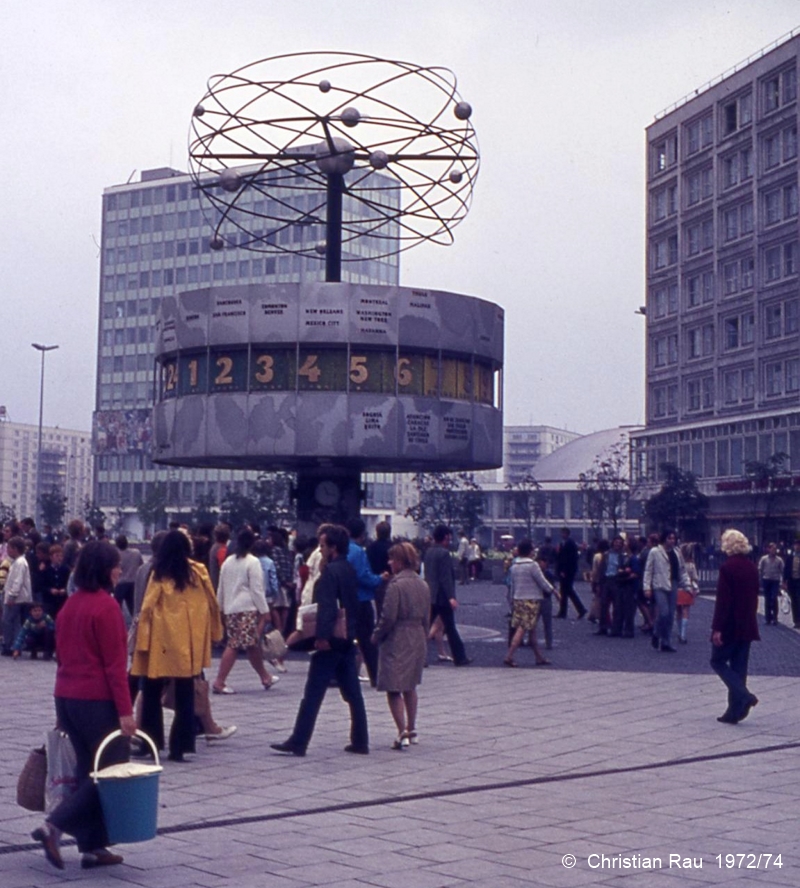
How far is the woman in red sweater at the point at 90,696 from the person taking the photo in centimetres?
728

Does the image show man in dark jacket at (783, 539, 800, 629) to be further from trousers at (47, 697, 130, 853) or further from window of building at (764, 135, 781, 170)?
window of building at (764, 135, 781, 170)

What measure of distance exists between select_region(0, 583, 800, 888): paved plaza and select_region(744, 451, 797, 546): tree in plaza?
165ft

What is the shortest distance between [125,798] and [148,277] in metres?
131

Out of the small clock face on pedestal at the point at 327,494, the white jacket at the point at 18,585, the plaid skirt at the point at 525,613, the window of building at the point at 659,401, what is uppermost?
the window of building at the point at 659,401

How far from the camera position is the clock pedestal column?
86.3 feet

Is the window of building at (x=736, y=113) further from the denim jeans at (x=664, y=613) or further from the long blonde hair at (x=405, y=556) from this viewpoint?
the long blonde hair at (x=405, y=556)

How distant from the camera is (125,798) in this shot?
23.4ft

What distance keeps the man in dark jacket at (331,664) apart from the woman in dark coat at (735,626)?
3815mm

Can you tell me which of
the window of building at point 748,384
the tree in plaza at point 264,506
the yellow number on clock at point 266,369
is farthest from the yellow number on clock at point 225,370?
the tree in plaza at point 264,506

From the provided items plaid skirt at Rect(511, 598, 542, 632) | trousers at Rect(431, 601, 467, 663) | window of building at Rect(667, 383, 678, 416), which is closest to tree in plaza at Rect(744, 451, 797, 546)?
window of building at Rect(667, 383, 678, 416)

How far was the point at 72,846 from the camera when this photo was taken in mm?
7961

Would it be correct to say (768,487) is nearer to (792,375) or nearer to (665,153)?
(792,375)

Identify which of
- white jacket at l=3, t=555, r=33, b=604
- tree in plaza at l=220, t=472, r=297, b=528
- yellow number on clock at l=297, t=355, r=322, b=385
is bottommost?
white jacket at l=3, t=555, r=33, b=604

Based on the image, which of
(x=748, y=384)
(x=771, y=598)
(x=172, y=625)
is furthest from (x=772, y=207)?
(x=172, y=625)
